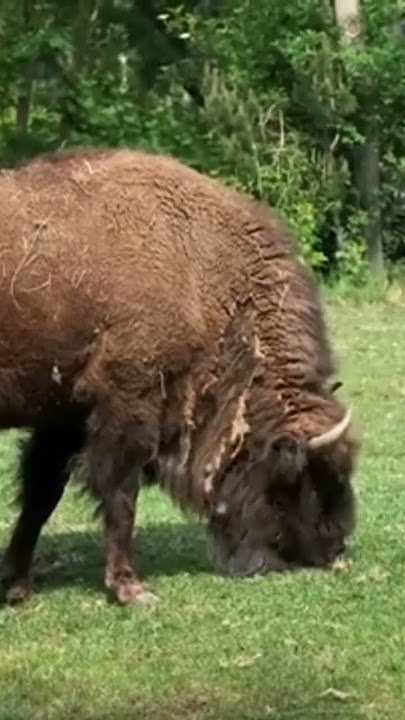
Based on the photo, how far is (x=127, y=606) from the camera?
8.19 metres

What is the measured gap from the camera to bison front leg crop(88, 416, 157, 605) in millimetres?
8328

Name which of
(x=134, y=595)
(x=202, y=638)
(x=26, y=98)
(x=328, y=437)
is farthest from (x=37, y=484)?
(x=26, y=98)

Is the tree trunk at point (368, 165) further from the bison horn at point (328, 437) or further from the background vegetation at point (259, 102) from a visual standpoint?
the bison horn at point (328, 437)

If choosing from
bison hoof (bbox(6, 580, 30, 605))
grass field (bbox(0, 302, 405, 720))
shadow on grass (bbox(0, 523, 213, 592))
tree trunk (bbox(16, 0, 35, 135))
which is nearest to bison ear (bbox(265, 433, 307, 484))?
grass field (bbox(0, 302, 405, 720))

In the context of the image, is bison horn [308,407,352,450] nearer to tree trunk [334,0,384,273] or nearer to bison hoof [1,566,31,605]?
bison hoof [1,566,31,605]

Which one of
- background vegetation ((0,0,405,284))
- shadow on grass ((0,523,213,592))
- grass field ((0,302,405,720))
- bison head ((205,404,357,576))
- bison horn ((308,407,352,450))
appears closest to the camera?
grass field ((0,302,405,720))

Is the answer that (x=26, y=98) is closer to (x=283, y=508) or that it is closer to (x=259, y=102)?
(x=259, y=102)

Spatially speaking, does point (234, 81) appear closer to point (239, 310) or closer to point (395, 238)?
point (395, 238)

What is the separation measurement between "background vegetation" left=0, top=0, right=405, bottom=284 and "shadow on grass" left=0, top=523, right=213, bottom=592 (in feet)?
53.7

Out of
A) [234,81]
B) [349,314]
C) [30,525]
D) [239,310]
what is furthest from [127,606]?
[234,81]

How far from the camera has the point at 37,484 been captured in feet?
29.5

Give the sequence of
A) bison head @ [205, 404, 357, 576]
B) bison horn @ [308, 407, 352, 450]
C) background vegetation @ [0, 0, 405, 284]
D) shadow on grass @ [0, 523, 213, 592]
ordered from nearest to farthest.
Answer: bison horn @ [308, 407, 352, 450] → bison head @ [205, 404, 357, 576] → shadow on grass @ [0, 523, 213, 592] → background vegetation @ [0, 0, 405, 284]

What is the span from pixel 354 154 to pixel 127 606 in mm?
20108

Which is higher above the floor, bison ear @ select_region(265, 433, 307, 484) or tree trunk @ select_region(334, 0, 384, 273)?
bison ear @ select_region(265, 433, 307, 484)
